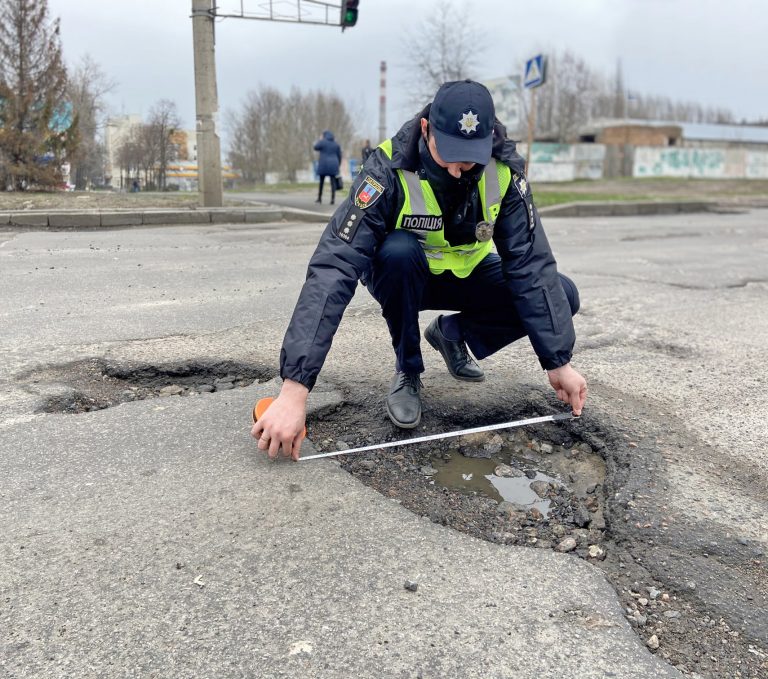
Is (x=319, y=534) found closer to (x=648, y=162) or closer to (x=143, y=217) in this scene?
(x=143, y=217)

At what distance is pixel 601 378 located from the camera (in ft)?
10.8

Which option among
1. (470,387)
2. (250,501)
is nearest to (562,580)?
(250,501)

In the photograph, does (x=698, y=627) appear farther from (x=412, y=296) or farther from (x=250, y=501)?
(x=412, y=296)

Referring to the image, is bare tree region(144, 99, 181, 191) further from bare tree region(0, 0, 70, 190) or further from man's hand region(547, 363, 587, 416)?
man's hand region(547, 363, 587, 416)

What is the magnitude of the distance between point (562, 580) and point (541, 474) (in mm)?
736

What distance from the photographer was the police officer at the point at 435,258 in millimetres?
2041

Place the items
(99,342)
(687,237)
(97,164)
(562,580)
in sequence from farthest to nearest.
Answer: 1. (97,164)
2. (687,237)
3. (99,342)
4. (562,580)

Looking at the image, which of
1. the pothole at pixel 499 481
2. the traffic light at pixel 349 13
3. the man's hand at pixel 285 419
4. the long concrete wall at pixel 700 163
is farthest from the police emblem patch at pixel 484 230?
the long concrete wall at pixel 700 163

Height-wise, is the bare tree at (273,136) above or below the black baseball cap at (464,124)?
above

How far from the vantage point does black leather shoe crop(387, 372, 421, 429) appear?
262cm

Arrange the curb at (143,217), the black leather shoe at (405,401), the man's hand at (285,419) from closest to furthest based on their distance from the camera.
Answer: the man's hand at (285,419) → the black leather shoe at (405,401) → the curb at (143,217)

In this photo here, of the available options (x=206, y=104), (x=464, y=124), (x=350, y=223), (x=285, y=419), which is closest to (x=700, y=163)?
(x=206, y=104)

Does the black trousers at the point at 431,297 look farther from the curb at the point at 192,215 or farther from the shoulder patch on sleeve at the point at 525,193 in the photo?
the curb at the point at 192,215

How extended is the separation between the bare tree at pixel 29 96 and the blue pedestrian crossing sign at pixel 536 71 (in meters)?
8.89
